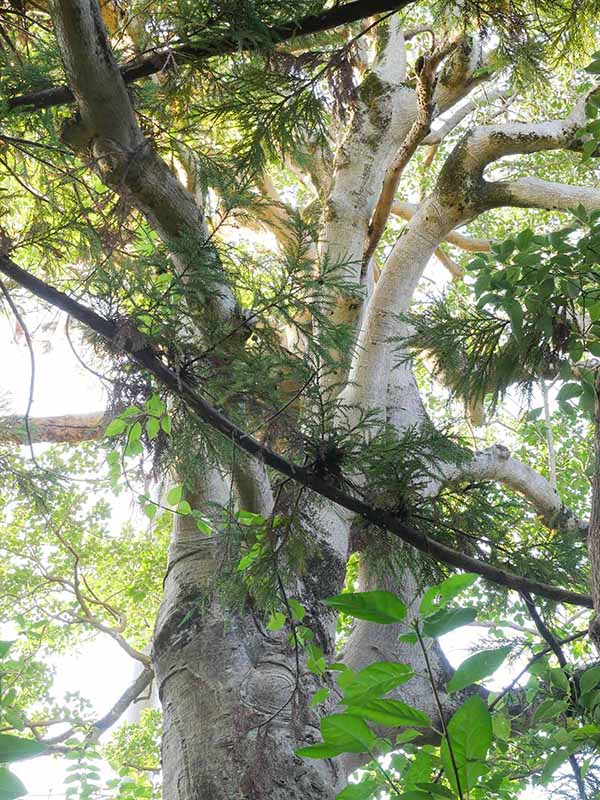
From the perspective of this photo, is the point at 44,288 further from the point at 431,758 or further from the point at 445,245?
the point at 445,245

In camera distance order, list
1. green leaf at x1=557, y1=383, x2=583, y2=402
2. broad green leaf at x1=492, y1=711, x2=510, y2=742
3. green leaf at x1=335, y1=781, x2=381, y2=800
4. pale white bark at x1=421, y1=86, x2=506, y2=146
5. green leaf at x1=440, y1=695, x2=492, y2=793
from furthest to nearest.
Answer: pale white bark at x1=421, y1=86, x2=506, y2=146 < broad green leaf at x1=492, y1=711, x2=510, y2=742 < green leaf at x1=557, y1=383, x2=583, y2=402 < green leaf at x1=335, y1=781, x2=381, y2=800 < green leaf at x1=440, y1=695, x2=492, y2=793

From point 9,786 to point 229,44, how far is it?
206 cm

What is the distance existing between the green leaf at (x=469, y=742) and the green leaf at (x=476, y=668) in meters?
0.03

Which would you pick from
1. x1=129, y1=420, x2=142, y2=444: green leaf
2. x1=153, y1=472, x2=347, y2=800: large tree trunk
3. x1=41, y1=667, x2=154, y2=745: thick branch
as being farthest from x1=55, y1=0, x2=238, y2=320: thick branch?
x1=41, y1=667, x2=154, y2=745: thick branch

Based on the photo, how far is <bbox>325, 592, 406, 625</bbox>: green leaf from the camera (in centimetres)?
72

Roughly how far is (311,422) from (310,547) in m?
0.38

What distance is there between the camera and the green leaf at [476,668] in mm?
695

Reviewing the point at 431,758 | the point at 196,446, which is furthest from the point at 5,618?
the point at 431,758

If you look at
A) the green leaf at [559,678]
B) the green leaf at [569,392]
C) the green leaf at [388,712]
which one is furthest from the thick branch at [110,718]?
the green leaf at [388,712]

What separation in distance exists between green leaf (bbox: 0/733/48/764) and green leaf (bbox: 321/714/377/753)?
32cm

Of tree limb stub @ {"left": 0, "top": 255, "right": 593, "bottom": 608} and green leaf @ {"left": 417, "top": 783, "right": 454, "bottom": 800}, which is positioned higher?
tree limb stub @ {"left": 0, "top": 255, "right": 593, "bottom": 608}

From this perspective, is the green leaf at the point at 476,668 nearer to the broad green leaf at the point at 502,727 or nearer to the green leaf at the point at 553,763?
the green leaf at the point at 553,763

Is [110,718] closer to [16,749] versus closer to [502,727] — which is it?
[502,727]

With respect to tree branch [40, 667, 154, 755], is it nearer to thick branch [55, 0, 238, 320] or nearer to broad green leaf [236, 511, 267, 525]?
broad green leaf [236, 511, 267, 525]
